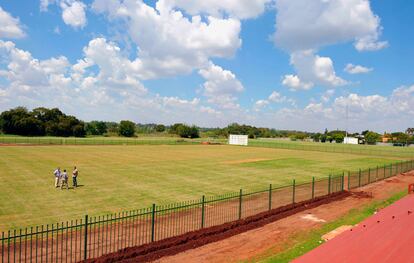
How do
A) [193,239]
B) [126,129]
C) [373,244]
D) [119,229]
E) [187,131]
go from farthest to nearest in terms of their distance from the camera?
[187,131] → [126,129] → [119,229] → [193,239] → [373,244]

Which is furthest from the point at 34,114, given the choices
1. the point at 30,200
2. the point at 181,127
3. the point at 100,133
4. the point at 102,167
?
the point at 30,200

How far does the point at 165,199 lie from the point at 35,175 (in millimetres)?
17575

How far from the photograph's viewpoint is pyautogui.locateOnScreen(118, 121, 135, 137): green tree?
178 meters

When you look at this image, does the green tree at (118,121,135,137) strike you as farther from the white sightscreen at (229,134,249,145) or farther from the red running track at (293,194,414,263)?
the red running track at (293,194,414,263)

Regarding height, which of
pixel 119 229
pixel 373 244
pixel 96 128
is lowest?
pixel 119 229

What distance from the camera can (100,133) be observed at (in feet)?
620

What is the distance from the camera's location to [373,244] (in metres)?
14.0

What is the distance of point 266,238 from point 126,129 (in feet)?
555

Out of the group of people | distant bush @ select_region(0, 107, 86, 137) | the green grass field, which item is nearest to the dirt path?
the green grass field

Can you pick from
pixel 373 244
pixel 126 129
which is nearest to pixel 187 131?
pixel 126 129

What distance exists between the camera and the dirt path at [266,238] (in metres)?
13.9

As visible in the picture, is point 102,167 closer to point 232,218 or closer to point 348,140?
point 232,218

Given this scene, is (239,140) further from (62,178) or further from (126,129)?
(62,178)

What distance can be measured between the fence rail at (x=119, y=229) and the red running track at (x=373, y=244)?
595 centimetres
